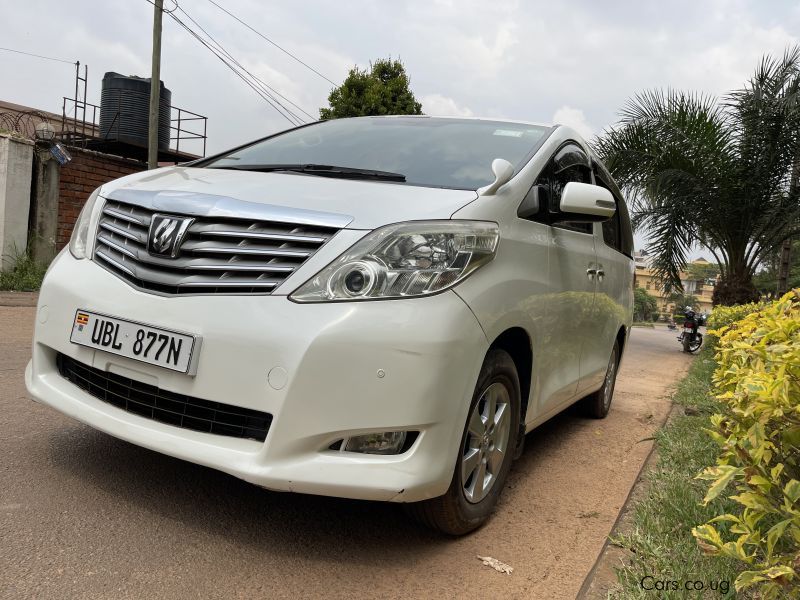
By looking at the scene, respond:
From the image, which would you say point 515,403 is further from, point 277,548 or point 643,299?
point 643,299

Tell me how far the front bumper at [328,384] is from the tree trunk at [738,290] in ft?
40.4

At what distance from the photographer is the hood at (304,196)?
2.37m

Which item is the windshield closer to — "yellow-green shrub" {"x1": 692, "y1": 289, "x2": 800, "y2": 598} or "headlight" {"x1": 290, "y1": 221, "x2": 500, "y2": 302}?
"headlight" {"x1": 290, "y1": 221, "x2": 500, "y2": 302}

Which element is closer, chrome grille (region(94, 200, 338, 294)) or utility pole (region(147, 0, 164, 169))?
chrome grille (region(94, 200, 338, 294))

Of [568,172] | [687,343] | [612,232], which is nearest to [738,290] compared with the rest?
[687,343]

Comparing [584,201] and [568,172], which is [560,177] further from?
[584,201]

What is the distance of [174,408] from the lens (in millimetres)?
2363

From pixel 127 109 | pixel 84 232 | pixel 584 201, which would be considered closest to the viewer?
pixel 84 232

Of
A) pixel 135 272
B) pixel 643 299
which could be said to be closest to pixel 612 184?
pixel 135 272

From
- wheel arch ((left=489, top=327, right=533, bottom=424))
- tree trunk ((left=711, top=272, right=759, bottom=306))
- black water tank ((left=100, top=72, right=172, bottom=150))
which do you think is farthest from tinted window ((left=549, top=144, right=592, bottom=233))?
black water tank ((left=100, top=72, right=172, bottom=150))

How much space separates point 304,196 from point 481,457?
115 centimetres

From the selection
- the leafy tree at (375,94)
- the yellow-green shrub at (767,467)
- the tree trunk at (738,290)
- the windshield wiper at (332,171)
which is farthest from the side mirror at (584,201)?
the leafy tree at (375,94)

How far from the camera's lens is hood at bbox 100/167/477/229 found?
237 centimetres

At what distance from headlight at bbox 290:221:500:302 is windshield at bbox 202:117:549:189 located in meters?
0.47
